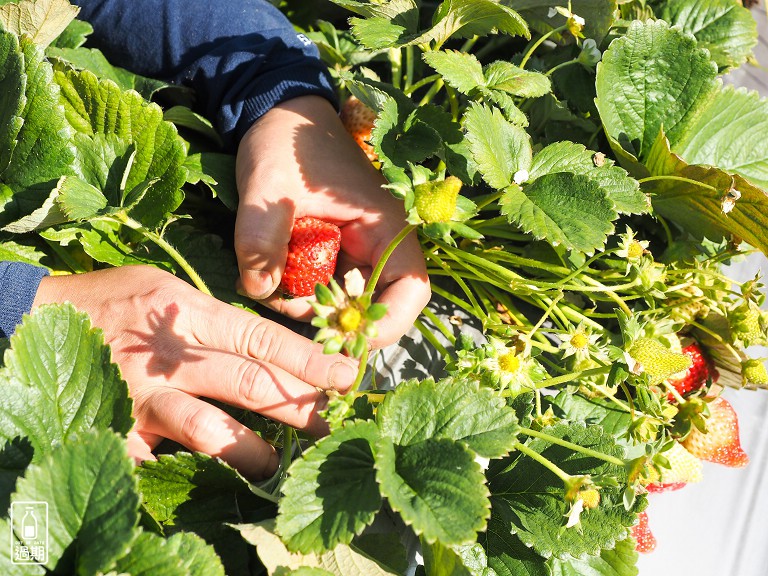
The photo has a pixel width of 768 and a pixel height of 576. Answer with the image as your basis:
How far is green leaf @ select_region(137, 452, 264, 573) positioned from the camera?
0.56 metres

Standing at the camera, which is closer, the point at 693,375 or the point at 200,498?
the point at 200,498

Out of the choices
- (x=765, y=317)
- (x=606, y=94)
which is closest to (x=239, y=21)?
(x=606, y=94)

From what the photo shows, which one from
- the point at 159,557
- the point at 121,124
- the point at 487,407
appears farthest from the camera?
the point at 121,124

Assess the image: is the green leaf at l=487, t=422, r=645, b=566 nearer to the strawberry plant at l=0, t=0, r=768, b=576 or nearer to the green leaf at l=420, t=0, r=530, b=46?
the strawberry plant at l=0, t=0, r=768, b=576

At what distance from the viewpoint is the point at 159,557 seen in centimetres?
45

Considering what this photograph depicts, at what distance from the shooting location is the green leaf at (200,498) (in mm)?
556

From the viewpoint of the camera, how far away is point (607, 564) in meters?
0.66

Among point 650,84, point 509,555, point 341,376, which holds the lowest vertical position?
point 509,555

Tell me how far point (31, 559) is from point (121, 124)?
1.40ft

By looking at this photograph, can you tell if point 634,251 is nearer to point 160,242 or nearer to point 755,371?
point 755,371

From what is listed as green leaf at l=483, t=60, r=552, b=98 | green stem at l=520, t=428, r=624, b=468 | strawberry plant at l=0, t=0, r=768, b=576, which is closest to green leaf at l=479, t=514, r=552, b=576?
strawberry plant at l=0, t=0, r=768, b=576

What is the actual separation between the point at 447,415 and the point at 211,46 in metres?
0.60

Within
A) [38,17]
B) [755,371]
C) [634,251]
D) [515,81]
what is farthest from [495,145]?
[38,17]

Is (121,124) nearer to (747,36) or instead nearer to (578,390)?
(578,390)
